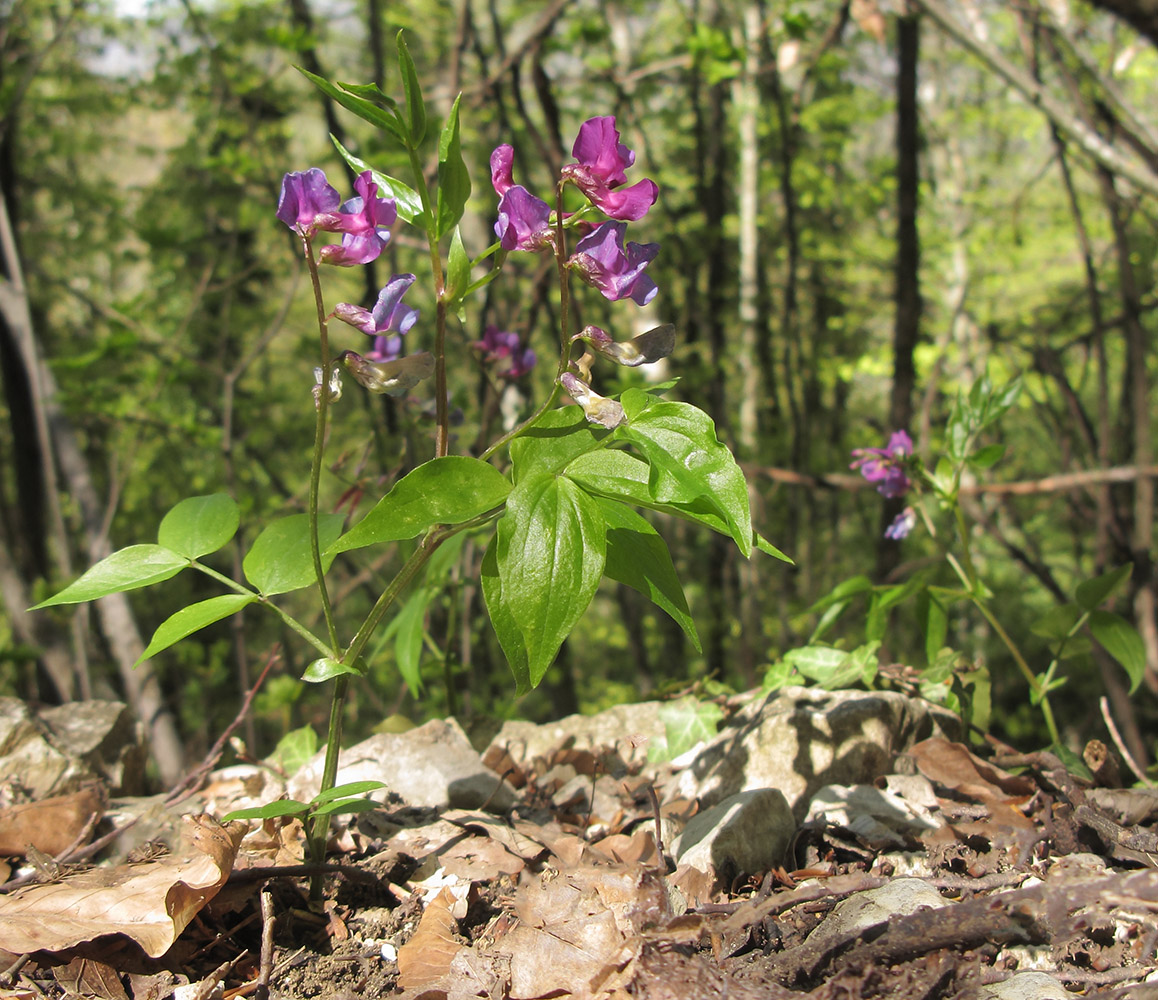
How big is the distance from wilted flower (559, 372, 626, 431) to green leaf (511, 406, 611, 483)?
0.17 feet

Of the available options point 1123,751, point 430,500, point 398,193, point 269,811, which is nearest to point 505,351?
point 398,193

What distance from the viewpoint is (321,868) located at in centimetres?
130

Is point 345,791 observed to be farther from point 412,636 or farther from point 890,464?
point 890,464

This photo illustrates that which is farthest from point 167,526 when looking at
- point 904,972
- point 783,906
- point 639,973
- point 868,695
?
point 868,695

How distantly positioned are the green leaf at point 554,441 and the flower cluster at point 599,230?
0.05 meters

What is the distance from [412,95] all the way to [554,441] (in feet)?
1.55

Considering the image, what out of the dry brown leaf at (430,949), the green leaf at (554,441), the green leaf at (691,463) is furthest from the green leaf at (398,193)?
the dry brown leaf at (430,949)

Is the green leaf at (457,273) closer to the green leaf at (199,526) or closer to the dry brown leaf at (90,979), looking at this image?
the green leaf at (199,526)

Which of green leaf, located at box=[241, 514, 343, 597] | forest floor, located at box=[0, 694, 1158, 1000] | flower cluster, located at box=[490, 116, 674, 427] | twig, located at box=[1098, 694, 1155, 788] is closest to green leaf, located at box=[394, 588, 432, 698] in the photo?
forest floor, located at box=[0, 694, 1158, 1000]

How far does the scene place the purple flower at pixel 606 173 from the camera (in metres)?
1.12

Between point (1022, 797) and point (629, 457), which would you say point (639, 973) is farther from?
point (1022, 797)

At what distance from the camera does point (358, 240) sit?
1.21 metres

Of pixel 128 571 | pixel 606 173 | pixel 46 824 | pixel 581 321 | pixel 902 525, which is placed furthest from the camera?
pixel 581 321

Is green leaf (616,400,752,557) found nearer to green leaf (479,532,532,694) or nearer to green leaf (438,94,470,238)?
green leaf (479,532,532,694)
